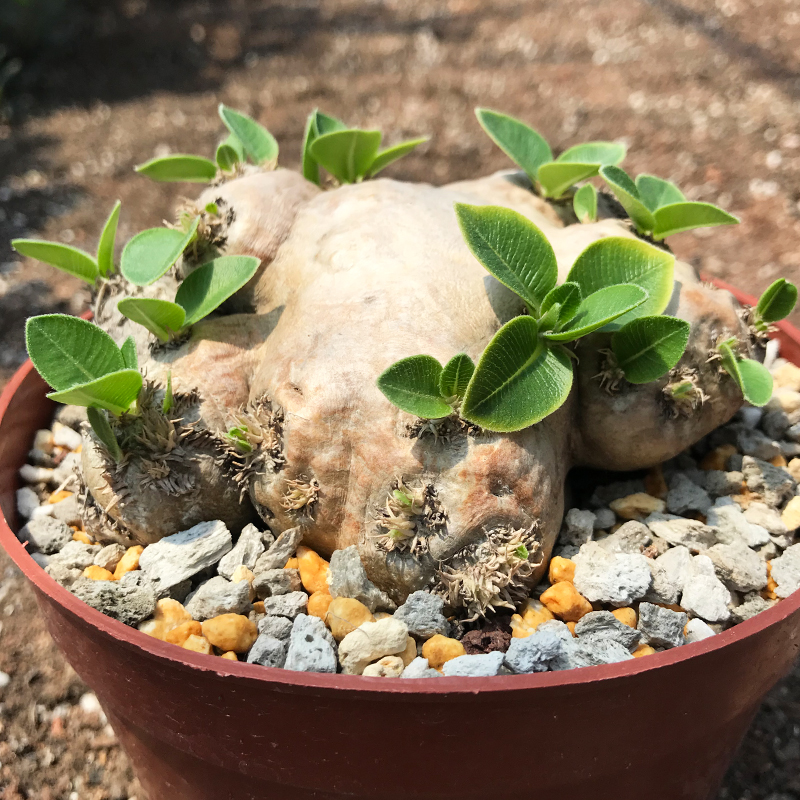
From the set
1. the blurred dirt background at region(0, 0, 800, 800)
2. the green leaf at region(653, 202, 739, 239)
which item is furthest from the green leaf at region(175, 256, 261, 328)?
the blurred dirt background at region(0, 0, 800, 800)

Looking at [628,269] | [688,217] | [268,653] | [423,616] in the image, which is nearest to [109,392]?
[268,653]

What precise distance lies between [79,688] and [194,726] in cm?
102

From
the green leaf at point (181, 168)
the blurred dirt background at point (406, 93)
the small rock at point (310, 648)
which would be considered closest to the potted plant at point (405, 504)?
the small rock at point (310, 648)

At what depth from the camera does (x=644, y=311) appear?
1.51 metres

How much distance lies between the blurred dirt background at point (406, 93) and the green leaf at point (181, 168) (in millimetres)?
1512

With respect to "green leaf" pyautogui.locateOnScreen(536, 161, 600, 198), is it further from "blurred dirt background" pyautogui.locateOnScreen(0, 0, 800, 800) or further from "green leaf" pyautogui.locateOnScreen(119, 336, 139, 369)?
"blurred dirt background" pyautogui.locateOnScreen(0, 0, 800, 800)

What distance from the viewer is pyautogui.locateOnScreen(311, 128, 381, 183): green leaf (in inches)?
70.0

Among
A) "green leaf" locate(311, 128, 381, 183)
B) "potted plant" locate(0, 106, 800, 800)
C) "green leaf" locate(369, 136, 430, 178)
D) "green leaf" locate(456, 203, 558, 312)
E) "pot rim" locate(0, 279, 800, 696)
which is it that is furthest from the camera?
"green leaf" locate(369, 136, 430, 178)

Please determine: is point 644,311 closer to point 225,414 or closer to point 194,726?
point 225,414

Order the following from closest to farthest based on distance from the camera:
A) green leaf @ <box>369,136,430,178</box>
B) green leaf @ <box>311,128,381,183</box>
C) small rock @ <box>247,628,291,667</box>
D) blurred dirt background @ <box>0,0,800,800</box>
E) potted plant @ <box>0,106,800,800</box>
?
potted plant @ <box>0,106,800,800</box>
small rock @ <box>247,628,291,667</box>
green leaf @ <box>311,128,381,183</box>
green leaf @ <box>369,136,430,178</box>
blurred dirt background @ <box>0,0,800,800</box>

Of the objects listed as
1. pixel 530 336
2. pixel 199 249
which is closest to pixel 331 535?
pixel 530 336

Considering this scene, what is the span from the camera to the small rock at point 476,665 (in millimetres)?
1252

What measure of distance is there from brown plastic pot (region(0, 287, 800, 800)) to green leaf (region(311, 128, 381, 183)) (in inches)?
42.3

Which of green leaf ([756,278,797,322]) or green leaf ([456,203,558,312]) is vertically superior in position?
green leaf ([456,203,558,312])
